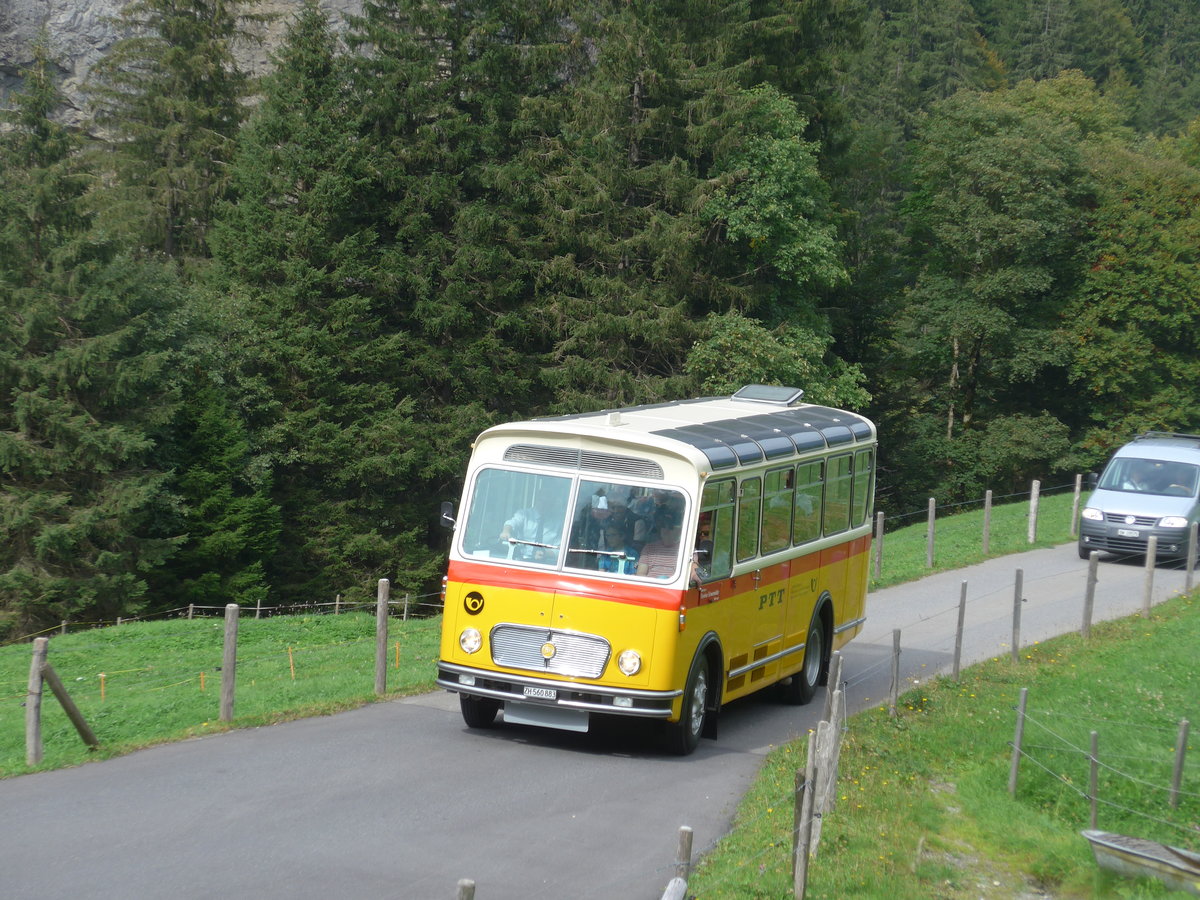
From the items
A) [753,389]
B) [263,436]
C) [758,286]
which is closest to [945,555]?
[753,389]

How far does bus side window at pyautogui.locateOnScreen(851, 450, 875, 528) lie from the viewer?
18.2 meters

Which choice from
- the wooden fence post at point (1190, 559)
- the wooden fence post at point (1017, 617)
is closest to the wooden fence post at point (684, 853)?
the wooden fence post at point (1017, 617)

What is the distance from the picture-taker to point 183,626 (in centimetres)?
2531

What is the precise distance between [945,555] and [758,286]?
15.2 m

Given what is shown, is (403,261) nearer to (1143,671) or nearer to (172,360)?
(172,360)

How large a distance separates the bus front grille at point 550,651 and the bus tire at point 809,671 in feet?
14.9

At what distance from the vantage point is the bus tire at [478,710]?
44.4 ft

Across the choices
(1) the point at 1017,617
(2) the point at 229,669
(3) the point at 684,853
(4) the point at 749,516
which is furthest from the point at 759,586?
(3) the point at 684,853

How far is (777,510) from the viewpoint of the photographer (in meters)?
15.2

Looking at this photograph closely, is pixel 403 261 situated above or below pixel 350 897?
above

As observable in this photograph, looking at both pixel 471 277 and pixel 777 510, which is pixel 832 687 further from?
pixel 471 277

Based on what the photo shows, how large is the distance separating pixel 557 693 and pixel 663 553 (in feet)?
5.38

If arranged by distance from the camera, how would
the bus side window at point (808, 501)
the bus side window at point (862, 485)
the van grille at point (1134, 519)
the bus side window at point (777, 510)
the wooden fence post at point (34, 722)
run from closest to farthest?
the wooden fence post at point (34, 722), the bus side window at point (777, 510), the bus side window at point (808, 501), the bus side window at point (862, 485), the van grille at point (1134, 519)

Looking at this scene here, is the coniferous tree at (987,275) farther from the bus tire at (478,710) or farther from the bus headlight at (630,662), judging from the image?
the bus headlight at (630,662)
